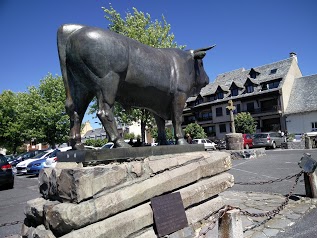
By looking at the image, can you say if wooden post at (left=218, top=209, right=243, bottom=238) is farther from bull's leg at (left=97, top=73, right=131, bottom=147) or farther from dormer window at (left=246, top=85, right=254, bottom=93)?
dormer window at (left=246, top=85, right=254, bottom=93)

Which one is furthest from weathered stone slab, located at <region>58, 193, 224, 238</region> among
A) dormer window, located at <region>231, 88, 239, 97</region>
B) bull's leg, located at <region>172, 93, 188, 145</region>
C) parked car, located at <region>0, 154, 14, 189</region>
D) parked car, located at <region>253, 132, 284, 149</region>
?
dormer window, located at <region>231, 88, 239, 97</region>

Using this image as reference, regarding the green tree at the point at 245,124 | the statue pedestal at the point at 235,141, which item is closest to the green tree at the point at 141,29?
the statue pedestal at the point at 235,141

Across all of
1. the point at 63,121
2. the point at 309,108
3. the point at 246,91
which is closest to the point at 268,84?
the point at 246,91

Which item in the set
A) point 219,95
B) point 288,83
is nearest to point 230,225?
point 288,83

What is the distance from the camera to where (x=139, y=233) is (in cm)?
307

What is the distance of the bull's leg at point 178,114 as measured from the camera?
14.6 ft

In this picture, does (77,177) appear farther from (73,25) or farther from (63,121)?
(63,121)

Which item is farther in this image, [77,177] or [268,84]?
[268,84]

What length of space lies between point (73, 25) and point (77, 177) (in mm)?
2043

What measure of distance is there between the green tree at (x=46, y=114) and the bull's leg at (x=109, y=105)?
88.8 feet

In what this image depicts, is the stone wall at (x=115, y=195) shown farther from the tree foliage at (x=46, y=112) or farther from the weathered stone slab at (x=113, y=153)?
the tree foliage at (x=46, y=112)

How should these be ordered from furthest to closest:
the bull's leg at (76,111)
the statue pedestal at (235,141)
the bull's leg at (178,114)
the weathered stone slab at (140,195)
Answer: the statue pedestal at (235,141), the bull's leg at (178,114), the bull's leg at (76,111), the weathered stone slab at (140,195)

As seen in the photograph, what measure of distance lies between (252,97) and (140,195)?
3814 cm

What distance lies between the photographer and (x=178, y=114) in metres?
4.51
